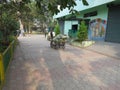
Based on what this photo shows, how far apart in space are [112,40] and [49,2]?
581 inches

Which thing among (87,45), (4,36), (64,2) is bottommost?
(87,45)

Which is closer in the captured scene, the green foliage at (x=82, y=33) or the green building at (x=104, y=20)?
the green building at (x=104, y=20)

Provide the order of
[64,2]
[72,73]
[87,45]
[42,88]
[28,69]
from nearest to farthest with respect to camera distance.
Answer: [64,2], [42,88], [72,73], [28,69], [87,45]

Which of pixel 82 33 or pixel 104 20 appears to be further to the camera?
pixel 104 20

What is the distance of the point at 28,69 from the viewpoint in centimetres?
744

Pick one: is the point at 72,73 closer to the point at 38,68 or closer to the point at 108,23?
the point at 38,68

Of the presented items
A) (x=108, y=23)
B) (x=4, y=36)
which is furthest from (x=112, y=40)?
(x=4, y=36)

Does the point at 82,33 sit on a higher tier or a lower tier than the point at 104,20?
lower

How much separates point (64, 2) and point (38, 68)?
473 centimetres

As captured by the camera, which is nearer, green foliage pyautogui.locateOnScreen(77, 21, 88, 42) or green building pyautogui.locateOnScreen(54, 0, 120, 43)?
green building pyautogui.locateOnScreen(54, 0, 120, 43)

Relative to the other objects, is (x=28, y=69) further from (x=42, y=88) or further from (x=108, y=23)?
(x=108, y=23)

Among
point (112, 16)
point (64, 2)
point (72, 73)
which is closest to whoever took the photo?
point (64, 2)

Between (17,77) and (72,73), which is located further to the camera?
(72,73)

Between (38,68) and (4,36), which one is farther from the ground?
(4,36)
